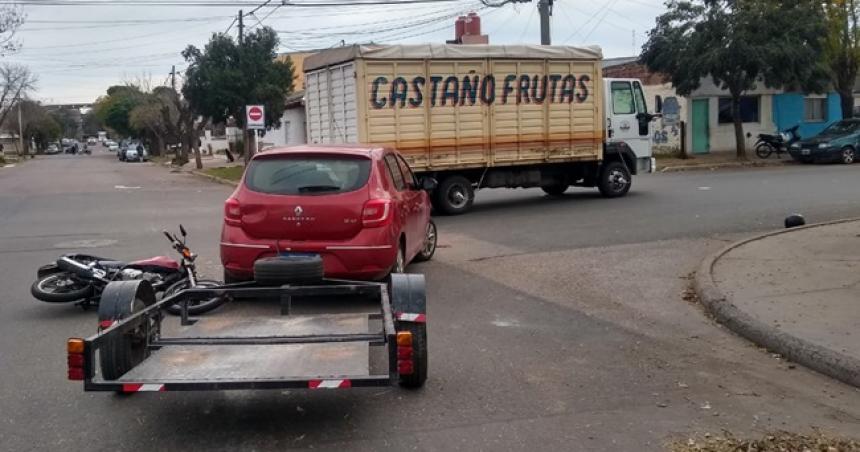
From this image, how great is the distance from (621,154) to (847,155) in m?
15.3

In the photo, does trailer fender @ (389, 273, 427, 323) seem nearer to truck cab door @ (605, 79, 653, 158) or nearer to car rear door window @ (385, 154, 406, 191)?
car rear door window @ (385, 154, 406, 191)

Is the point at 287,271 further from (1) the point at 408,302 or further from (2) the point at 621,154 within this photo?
(2) the point at 621,154

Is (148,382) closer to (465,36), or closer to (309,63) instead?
(309,63)

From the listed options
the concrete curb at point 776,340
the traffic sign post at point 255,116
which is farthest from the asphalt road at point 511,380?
the traffic sign post at point 255,116

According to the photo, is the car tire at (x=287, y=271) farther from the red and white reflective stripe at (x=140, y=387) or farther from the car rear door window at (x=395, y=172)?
the car rear door window at (x=395, y=172)

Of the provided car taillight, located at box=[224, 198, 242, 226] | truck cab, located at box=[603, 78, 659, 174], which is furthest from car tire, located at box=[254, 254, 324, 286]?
truck cab, located at box=[603, 78, 659, 174]

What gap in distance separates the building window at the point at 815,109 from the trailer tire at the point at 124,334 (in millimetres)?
36802

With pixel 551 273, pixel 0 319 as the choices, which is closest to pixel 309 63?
pixel 551 273

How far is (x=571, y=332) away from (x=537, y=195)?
553 inches

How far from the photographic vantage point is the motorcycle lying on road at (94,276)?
811 cm

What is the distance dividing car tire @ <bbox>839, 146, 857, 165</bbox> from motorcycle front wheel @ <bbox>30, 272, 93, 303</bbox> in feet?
95.0

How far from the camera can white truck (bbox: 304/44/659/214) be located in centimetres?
1600

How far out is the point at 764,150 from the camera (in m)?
33.4

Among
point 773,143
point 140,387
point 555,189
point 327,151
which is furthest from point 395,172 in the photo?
point 773,143
